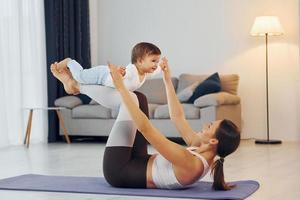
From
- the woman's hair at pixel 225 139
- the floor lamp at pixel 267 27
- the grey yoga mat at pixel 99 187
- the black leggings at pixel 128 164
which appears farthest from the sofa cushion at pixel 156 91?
the woman's hair at pixel 225 139

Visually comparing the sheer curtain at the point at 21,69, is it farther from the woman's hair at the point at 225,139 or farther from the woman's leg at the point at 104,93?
the woman's hair at the point at 225,139

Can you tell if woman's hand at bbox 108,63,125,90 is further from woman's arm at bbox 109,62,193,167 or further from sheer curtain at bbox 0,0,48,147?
sheer curtain at bbox 0,0,48,147

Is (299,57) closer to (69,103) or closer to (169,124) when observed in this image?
(169,124)

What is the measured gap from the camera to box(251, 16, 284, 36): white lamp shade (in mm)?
7609

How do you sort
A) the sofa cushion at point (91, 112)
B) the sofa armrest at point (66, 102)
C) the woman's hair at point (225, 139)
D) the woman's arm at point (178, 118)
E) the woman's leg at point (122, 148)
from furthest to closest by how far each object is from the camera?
the sofa armrest at point (66, 102) → the sofa cushion at point (91, 112) → the woman's arm at point (178, 118) → the woman's leg at point (122, 148) → the woman's hair at point (225, 139)

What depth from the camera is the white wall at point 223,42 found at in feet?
26.2

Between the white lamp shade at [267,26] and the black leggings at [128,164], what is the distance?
3982 millimetres

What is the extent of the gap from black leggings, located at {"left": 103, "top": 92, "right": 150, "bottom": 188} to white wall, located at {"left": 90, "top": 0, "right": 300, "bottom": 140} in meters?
4.39

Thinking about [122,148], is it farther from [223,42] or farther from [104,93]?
[223,42]

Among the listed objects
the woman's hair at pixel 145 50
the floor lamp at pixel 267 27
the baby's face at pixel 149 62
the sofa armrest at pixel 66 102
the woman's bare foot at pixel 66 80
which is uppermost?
the floor lamp at pixel 267 27

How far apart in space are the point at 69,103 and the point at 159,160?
4.50 meters

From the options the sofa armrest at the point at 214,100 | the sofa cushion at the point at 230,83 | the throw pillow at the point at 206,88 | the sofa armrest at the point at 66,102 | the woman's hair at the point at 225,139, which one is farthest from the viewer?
the sofa armrest at the point at 66,102

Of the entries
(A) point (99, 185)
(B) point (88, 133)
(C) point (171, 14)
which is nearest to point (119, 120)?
(A) point (99, 185)

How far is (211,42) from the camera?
27.5ft
